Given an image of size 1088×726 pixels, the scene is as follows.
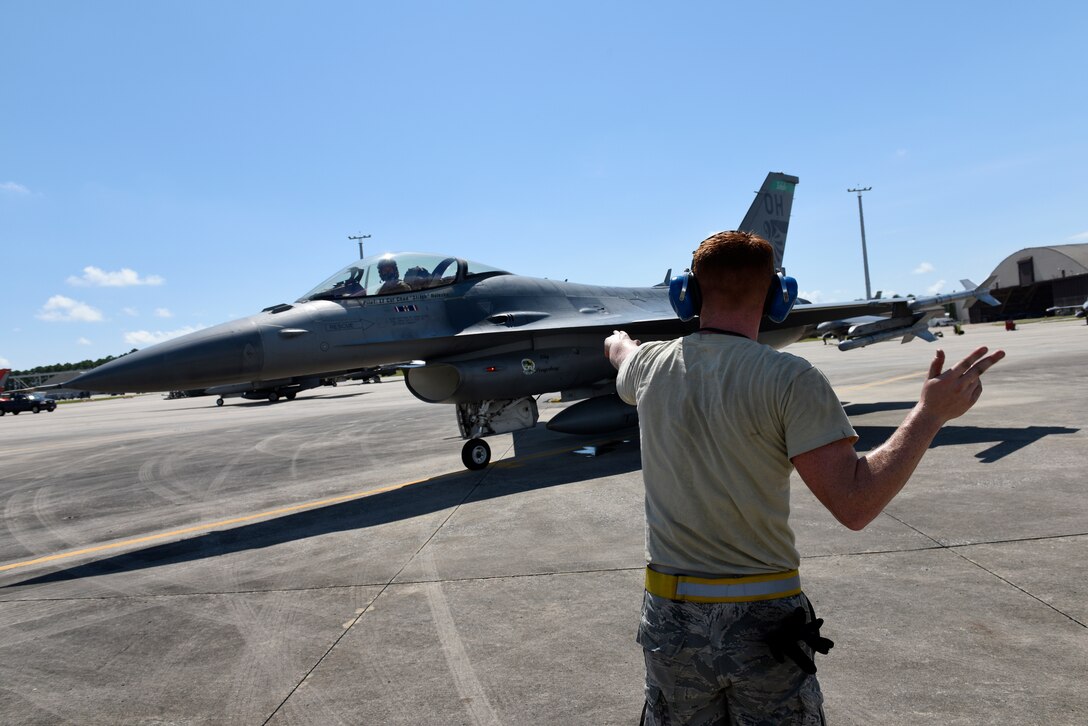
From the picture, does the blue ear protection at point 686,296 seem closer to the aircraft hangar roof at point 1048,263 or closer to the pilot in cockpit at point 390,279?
the pilot in cockpit at point 390,279

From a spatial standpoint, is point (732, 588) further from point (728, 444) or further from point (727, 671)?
point (728, 444)

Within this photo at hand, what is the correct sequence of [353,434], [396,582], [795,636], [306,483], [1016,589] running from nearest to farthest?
[795,636], [1016,589], [396,582], [306,483], [353,434]

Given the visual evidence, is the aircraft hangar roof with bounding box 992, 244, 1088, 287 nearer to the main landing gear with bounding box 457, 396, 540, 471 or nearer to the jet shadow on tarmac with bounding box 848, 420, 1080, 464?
the jet shadow on tarmac with bounding box 848, 420, 1080, 464

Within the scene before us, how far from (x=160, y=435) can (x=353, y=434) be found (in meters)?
7.75

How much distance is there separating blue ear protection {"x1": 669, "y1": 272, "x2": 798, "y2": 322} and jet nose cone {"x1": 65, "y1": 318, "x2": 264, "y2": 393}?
6.78 meters

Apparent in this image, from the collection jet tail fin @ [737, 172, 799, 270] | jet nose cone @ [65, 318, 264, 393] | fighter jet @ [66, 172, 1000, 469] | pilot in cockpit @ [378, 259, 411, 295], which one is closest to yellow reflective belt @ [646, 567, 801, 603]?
jet nose cone @ [65, 318, 264, 393]

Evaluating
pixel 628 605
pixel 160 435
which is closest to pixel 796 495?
pixel 628 605

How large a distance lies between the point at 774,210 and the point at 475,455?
11355 millimetres

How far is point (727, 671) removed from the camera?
1.77m

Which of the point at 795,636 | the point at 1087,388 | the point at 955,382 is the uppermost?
the point at 955,382

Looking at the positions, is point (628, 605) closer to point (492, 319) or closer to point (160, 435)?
point (492, 319)

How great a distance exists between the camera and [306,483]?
400 inches

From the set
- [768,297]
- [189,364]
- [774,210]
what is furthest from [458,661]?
[774,210]

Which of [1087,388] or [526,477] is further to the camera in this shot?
[1087,388]
